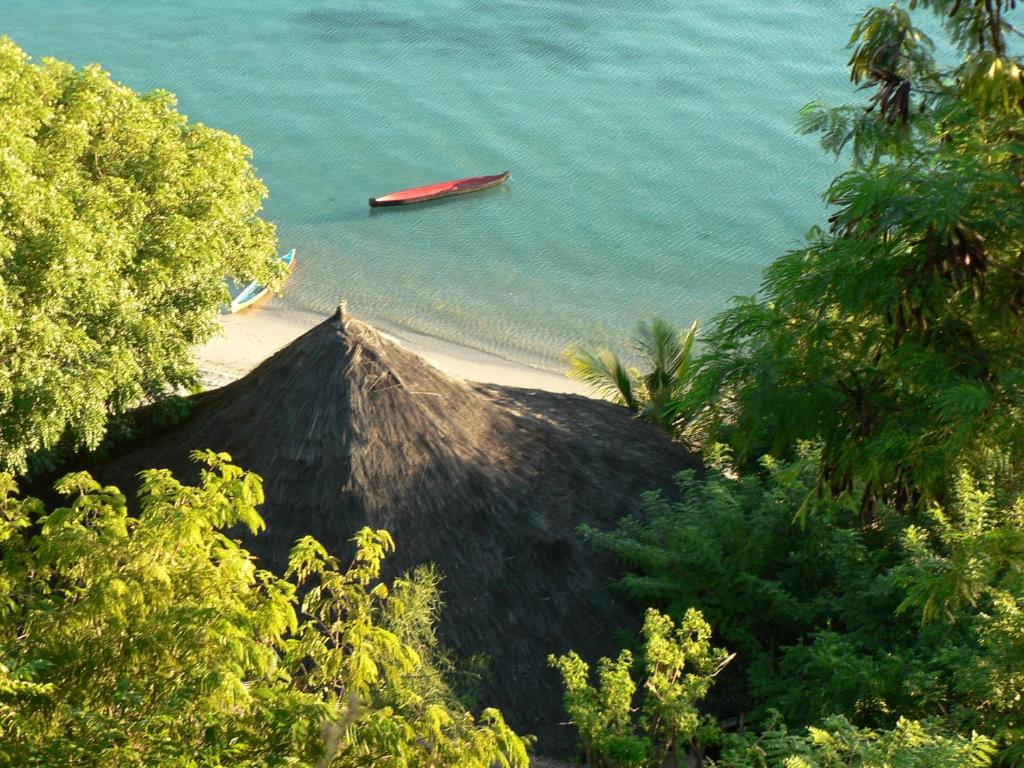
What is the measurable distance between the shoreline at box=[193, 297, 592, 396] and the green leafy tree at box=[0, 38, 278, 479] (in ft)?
22.4

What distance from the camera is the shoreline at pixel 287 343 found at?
→ 2231 cm

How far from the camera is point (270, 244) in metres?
15.6

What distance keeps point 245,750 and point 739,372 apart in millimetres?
4404

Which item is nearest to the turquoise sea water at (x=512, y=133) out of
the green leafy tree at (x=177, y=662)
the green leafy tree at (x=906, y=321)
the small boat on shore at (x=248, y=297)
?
the small boat on shore at (x=248, y=297)

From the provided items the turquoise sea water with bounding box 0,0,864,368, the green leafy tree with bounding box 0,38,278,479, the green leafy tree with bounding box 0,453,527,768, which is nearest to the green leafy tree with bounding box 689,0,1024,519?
the green leafy tree with bounding box 0,453,527,768

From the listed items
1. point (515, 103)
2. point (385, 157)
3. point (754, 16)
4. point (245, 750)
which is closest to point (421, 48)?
point (515, 103)

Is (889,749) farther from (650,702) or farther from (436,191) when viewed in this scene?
(436,191)

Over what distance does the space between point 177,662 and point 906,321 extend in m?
5.34

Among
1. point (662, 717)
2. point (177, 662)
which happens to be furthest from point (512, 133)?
point (177, 662)

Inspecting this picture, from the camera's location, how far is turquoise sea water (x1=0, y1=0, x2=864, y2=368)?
26688mm

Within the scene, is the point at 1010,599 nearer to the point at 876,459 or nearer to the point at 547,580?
the point at 876,459

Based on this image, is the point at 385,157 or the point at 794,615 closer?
the point at 794,615

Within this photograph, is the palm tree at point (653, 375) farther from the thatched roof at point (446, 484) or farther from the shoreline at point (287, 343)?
the shoreline at point (287, 343)

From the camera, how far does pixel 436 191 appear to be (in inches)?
1153
